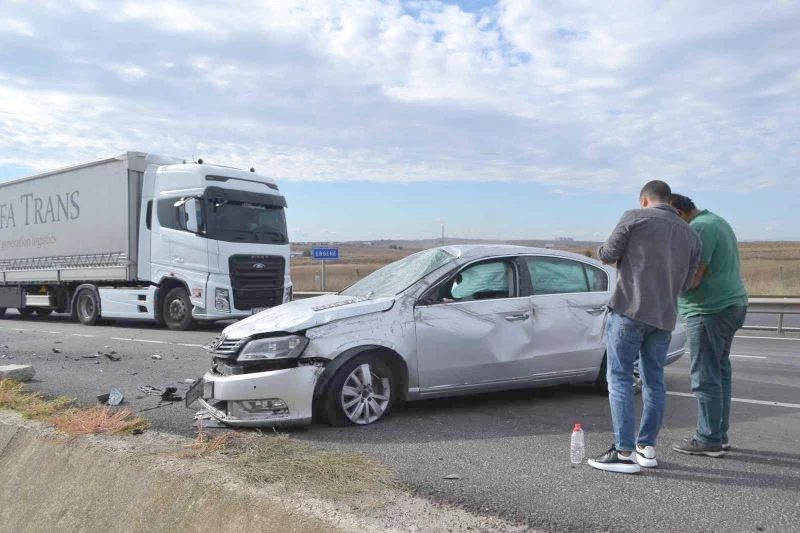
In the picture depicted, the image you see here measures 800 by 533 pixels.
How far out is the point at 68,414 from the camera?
5691mm

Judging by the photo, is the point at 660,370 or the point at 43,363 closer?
the point at 660,370

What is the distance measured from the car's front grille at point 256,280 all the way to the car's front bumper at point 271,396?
832 cm

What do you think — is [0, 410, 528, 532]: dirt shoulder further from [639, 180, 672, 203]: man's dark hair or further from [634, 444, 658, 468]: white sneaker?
[639, 180, 672, 203]: man's dark hair

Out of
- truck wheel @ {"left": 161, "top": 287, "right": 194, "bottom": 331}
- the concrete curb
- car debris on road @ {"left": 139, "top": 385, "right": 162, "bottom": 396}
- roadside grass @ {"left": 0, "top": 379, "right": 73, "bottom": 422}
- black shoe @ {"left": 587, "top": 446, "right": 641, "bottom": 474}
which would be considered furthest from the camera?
truck wheel @ {"left": 161, "top": 287, "right": 194, "bottom": 331}

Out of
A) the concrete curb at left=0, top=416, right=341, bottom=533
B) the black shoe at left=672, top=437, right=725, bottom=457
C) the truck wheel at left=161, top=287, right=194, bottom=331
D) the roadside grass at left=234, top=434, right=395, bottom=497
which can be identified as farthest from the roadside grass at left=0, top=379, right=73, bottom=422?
the truck wheel at left=161, top=287, right=194, bottom=331

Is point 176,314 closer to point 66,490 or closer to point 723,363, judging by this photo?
point 66,490

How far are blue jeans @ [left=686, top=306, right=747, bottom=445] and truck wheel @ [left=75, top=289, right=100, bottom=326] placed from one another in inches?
555

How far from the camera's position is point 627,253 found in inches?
166

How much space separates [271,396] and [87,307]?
41.9 ft

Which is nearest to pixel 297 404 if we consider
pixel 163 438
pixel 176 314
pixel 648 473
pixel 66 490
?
pixel 163 438

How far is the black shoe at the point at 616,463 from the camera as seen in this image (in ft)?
13.5

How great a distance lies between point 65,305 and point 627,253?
16057 mm

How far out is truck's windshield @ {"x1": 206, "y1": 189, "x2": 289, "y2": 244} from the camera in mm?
13164

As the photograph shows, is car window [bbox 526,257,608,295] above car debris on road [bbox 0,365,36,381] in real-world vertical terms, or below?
above
